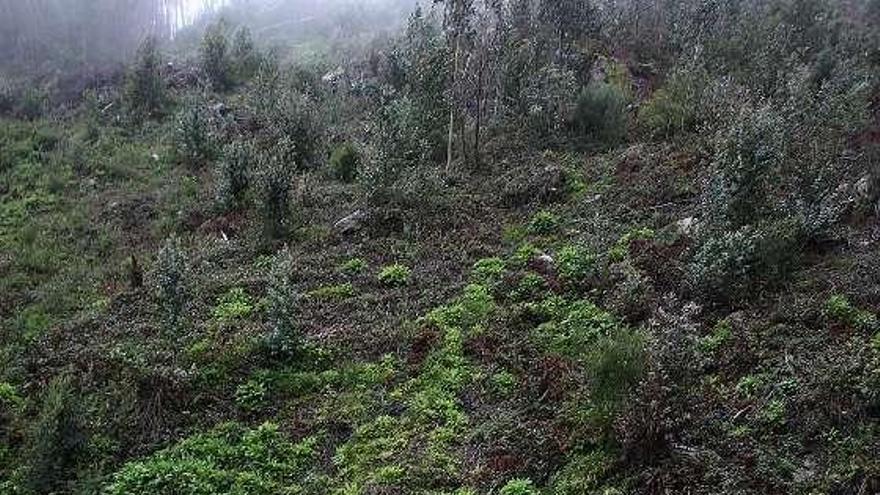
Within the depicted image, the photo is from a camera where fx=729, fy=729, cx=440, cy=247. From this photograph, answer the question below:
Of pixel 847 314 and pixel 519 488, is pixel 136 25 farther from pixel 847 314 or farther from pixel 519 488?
pixel 847 314

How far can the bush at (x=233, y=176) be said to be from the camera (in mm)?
17203

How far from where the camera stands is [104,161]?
22.2m

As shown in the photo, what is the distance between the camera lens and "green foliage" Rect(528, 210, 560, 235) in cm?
1438

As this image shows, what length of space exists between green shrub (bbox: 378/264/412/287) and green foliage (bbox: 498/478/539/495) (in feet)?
19.1

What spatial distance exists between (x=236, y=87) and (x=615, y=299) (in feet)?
83.4

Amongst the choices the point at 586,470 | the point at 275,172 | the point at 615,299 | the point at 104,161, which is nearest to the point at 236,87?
the point at 104,161

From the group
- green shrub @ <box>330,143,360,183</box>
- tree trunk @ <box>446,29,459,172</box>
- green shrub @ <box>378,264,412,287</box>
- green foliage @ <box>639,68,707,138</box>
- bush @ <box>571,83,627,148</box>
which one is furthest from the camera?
bush @ <box>571,83,627,148</box>

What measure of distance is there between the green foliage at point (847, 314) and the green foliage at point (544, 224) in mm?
6024

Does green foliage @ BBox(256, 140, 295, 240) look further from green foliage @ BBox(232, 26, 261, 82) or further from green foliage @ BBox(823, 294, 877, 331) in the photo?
green foliage @ BBox(232, 26, 261, 82)

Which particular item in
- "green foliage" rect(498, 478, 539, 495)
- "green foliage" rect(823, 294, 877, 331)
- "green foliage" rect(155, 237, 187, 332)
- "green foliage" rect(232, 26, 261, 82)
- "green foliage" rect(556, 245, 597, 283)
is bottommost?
"green foliage" rect(498, 478, 539, 495)

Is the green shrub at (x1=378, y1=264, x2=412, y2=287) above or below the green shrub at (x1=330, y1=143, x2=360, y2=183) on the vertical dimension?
below

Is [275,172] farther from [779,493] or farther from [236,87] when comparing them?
[236,87]

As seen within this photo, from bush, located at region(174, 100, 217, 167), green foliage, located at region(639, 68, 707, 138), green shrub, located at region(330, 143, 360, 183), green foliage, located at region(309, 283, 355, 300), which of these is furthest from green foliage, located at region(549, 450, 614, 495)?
bush, located at region(174, 100, 217, 167)

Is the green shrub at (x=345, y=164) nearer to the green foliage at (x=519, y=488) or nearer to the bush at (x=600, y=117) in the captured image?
the bush at (x=600, y=117)
